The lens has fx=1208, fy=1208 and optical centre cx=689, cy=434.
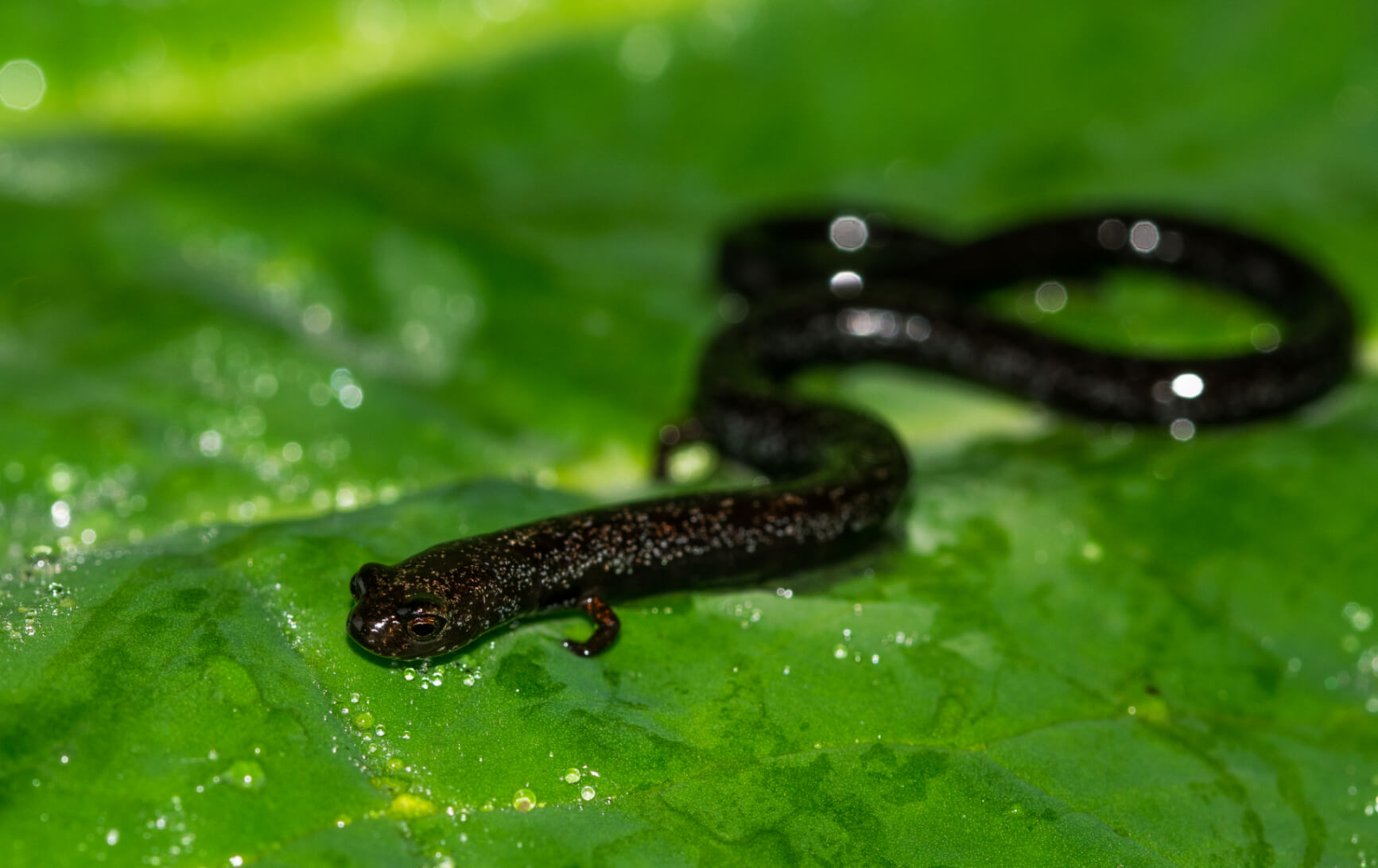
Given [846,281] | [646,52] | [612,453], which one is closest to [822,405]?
A: [612,453]

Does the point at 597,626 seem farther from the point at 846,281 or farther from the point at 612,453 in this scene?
the point at 846,281

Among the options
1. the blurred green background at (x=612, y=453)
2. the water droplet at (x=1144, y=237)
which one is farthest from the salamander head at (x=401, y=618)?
the water droplet at (x=1144, y=237)

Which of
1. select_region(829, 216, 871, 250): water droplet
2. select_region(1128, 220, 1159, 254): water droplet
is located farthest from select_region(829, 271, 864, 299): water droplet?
select_region(1128, 220, 1159, 254): water droplet

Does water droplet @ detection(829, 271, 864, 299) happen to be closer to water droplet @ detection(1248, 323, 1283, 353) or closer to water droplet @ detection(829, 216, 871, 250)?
water droplet @ detection(829, 216, 871, 250)

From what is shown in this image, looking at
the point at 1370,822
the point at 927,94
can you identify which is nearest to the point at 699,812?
the point at 1370,822

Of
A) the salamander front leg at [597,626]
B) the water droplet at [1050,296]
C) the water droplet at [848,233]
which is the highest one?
the water droplet at [848,233]

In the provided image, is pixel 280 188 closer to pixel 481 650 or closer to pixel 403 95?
pixel 403 95

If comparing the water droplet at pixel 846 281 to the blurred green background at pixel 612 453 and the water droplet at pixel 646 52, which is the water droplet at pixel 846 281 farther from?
the water droplet at pixel 646 52

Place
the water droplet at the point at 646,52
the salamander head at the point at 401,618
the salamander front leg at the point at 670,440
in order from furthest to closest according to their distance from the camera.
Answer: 1. the water droplet at the point at 646,52
2. the salamander front leg at the point at 670,440
3. the salamander head at the point at 401,618
